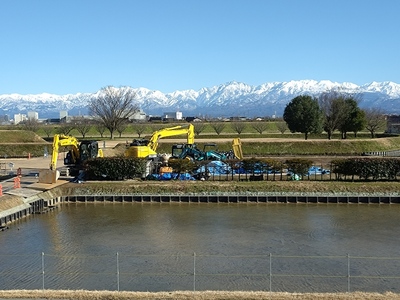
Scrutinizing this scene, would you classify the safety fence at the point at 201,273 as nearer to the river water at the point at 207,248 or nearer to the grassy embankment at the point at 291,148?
the river water at the point at 207,248

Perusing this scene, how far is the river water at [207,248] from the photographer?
15.9m

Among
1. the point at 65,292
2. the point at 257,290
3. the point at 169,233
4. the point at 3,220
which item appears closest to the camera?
the point at 65,292

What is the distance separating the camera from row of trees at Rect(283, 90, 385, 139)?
61.8 meters

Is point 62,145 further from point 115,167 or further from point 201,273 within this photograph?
point 201,273

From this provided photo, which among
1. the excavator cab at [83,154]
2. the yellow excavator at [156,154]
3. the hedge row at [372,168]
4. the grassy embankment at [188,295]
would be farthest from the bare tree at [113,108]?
the grassy embankment at [188,295]

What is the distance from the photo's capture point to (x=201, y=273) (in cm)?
1675

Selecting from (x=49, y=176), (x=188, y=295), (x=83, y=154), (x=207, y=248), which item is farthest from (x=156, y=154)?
(x=188, y=295)

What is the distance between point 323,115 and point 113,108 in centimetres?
3666

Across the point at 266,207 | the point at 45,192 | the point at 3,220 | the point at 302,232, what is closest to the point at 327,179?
the point at 266,207

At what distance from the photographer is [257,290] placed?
1510 centimetres

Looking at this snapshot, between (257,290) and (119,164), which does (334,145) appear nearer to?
(119,164)

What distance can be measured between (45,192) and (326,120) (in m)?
44.2

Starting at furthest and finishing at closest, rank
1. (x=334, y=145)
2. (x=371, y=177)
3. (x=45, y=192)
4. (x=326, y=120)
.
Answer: (x=326, y=120) < (x=334, y=145) < (x=371, y=177) < (x=45, y=192)

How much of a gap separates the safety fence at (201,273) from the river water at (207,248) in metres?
0.03
